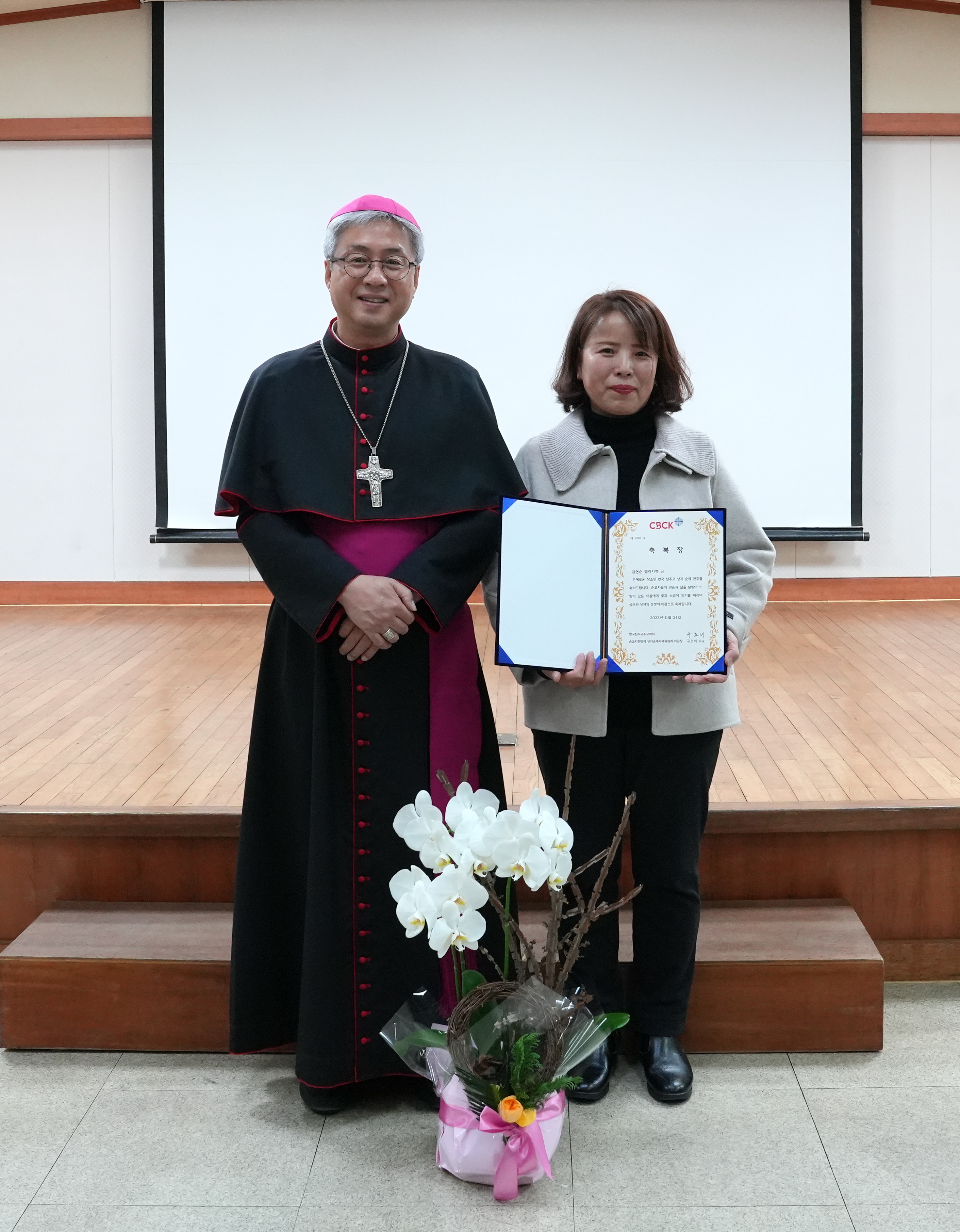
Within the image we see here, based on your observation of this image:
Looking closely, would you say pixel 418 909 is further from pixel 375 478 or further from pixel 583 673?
pixel 375 478

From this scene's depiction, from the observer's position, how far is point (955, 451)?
613 centimetres

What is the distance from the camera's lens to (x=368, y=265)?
2.00 meters

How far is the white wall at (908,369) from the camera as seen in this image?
5.96m

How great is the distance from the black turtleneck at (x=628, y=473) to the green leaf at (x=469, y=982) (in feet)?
1.55

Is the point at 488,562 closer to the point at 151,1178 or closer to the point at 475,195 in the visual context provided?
the point at 151,1178

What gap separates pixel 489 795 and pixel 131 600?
490 centimetres

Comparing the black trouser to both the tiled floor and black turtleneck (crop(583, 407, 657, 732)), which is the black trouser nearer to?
black turtleneck (crop(583, 407, 657, 732))

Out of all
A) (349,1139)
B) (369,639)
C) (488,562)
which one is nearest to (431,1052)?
(349,1139)

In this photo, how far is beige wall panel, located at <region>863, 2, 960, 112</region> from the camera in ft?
19.1

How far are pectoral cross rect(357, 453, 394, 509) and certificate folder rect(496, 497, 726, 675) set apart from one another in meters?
0.25

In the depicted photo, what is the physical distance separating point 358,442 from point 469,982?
3.03 ft

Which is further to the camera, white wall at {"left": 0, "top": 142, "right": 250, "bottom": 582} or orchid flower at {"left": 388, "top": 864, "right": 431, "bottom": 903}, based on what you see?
white wall at {"left": 0, "top": 142, "right": 250, "bottom": 582}

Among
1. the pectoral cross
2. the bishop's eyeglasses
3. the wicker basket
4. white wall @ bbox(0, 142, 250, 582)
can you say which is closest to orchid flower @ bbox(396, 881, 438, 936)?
the wicker basket

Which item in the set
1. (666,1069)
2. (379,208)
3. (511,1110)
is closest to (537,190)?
(379,208)
